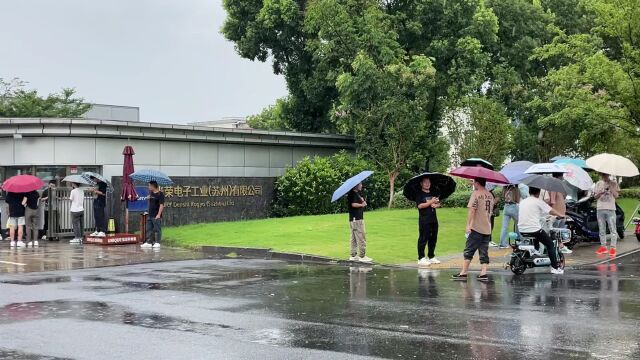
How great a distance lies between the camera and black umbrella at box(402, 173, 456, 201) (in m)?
14.6

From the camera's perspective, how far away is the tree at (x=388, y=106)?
28641 mm

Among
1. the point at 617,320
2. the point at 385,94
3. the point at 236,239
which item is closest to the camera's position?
the point at 617,320

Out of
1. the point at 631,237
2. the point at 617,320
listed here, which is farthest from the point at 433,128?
the point at 617,320

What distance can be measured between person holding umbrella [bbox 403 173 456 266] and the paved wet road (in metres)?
1.17

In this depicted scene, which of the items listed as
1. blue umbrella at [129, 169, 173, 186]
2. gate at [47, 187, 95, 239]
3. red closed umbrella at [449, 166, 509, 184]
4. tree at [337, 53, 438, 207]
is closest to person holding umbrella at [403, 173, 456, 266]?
red closed umbrella at [449, 166, 509, 184]

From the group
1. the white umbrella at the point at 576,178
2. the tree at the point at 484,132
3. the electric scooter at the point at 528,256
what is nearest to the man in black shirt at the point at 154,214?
the electric scooter at the point at 528,256

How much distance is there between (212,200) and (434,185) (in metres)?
12.4

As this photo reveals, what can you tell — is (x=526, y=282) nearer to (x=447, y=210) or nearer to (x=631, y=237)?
(x=631, y=237)

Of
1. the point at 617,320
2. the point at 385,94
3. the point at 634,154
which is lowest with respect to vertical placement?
the point at 617,320

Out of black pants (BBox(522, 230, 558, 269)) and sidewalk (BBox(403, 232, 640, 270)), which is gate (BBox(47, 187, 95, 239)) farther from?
black pants (BBox(522, 230, 558, 269))

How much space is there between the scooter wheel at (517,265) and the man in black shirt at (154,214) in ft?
32.5

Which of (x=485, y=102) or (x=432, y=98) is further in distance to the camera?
(x=432, y=98)

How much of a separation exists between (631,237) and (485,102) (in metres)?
9.56

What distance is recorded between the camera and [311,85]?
1332 inches
